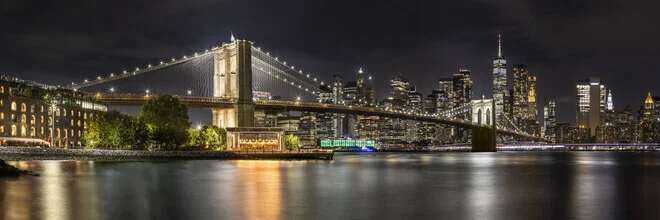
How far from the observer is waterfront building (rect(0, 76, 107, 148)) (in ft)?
238

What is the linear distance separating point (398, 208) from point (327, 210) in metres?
2.70

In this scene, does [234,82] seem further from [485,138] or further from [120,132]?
[485,138]

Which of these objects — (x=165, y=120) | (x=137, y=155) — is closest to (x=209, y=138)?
(x=165, y=120)

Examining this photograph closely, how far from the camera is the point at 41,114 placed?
79.6 meters

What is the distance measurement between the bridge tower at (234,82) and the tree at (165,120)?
6180 millimetres

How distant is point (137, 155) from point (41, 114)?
16.4 metres

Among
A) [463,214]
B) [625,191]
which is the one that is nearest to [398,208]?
[463,214]

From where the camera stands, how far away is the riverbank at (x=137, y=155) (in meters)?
60.3

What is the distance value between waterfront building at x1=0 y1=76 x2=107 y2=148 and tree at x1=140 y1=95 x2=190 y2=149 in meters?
7.88

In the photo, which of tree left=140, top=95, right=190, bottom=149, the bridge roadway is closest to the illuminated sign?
the bridge roadway

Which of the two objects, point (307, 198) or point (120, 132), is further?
point (120, 132)

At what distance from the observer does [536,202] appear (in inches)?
1110

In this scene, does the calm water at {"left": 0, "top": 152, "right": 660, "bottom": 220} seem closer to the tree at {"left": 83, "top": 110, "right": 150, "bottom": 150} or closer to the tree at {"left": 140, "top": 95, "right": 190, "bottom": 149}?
the tree at {"left": 83, "top": 110, "right": 150, "bottom": 150}

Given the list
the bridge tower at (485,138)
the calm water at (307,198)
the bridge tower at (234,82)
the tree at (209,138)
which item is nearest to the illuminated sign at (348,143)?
the bridge tower at (485,138)
